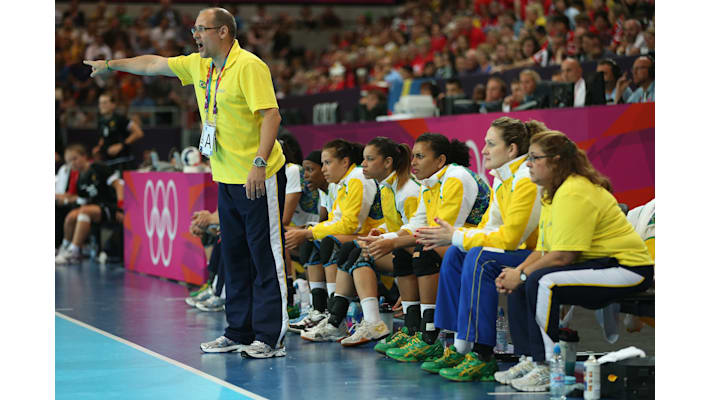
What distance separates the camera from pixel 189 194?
9.48 metres

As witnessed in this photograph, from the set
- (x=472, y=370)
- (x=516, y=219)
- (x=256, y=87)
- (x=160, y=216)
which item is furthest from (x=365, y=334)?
(x=160, y=216)

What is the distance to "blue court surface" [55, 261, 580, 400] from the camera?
5.02 m

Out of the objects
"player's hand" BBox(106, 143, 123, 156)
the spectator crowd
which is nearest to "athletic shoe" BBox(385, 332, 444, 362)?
the spectator crowd

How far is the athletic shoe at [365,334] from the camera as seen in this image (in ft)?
20.7

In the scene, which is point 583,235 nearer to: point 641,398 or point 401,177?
point 641,398

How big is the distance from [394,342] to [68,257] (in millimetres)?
6846

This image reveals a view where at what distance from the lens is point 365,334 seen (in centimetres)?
632

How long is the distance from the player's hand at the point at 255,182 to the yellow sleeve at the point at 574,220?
1706mm

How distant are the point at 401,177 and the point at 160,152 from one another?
12243mm

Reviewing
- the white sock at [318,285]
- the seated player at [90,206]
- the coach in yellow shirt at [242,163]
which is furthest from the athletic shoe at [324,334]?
the seated player at [90,206]

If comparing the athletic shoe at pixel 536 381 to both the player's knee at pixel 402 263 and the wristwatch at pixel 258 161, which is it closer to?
the player's knee at pixel 402 263

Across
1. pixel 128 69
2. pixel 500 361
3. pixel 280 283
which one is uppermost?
pixel 128 69

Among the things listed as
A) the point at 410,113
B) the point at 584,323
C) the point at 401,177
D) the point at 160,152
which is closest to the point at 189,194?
the point at 410,113

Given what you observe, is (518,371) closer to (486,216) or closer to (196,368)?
(486,216)
